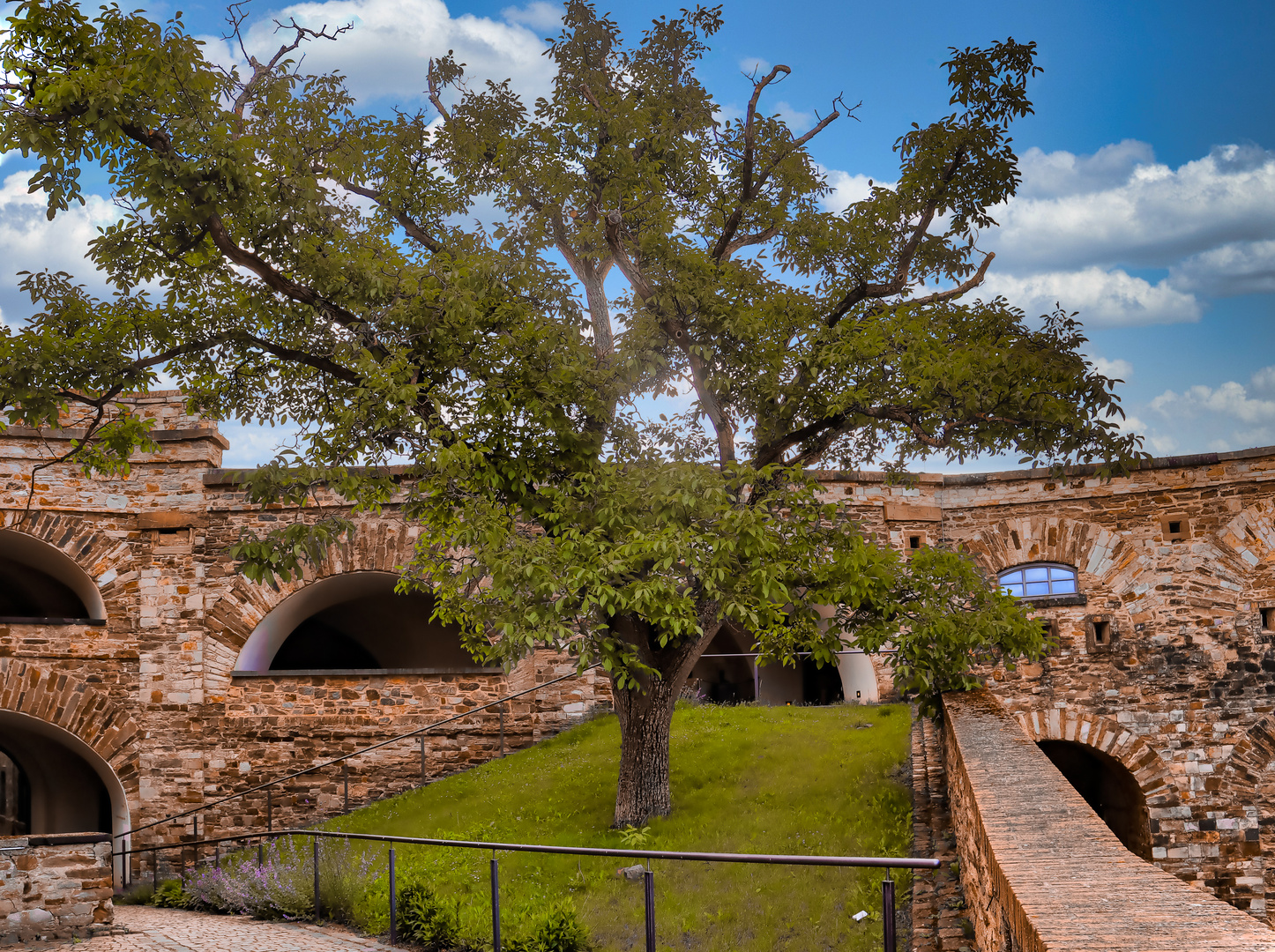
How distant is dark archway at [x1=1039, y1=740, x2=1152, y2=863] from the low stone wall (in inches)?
415

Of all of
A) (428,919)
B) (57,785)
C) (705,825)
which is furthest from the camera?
(57,785)

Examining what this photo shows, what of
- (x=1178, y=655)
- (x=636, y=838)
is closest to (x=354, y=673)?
(x=636, y=838)

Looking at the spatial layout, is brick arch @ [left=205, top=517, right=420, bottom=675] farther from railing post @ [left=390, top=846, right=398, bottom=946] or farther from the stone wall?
the stone wall

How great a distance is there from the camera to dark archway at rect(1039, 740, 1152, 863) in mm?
A: 12836

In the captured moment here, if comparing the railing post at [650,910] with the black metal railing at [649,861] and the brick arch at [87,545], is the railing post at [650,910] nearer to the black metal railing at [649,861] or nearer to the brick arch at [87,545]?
the black metal railing at [649,861]

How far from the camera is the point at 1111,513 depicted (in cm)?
1385

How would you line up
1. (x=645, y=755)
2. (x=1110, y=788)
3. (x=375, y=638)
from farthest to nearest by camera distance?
(x=375, y=638)
(x=1110, y=788)
(x=645, y=755)

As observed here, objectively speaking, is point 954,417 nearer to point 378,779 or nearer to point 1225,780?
point 1225,780

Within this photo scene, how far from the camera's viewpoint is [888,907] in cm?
412

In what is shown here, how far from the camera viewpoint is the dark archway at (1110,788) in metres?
12.8

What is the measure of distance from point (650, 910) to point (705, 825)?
4.38 meters

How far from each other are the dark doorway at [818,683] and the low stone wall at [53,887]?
596 inches

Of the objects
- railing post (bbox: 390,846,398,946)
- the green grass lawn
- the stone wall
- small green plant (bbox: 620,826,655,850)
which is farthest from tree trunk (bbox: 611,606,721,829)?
the stone wall

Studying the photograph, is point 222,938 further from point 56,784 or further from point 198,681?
point 56,784
